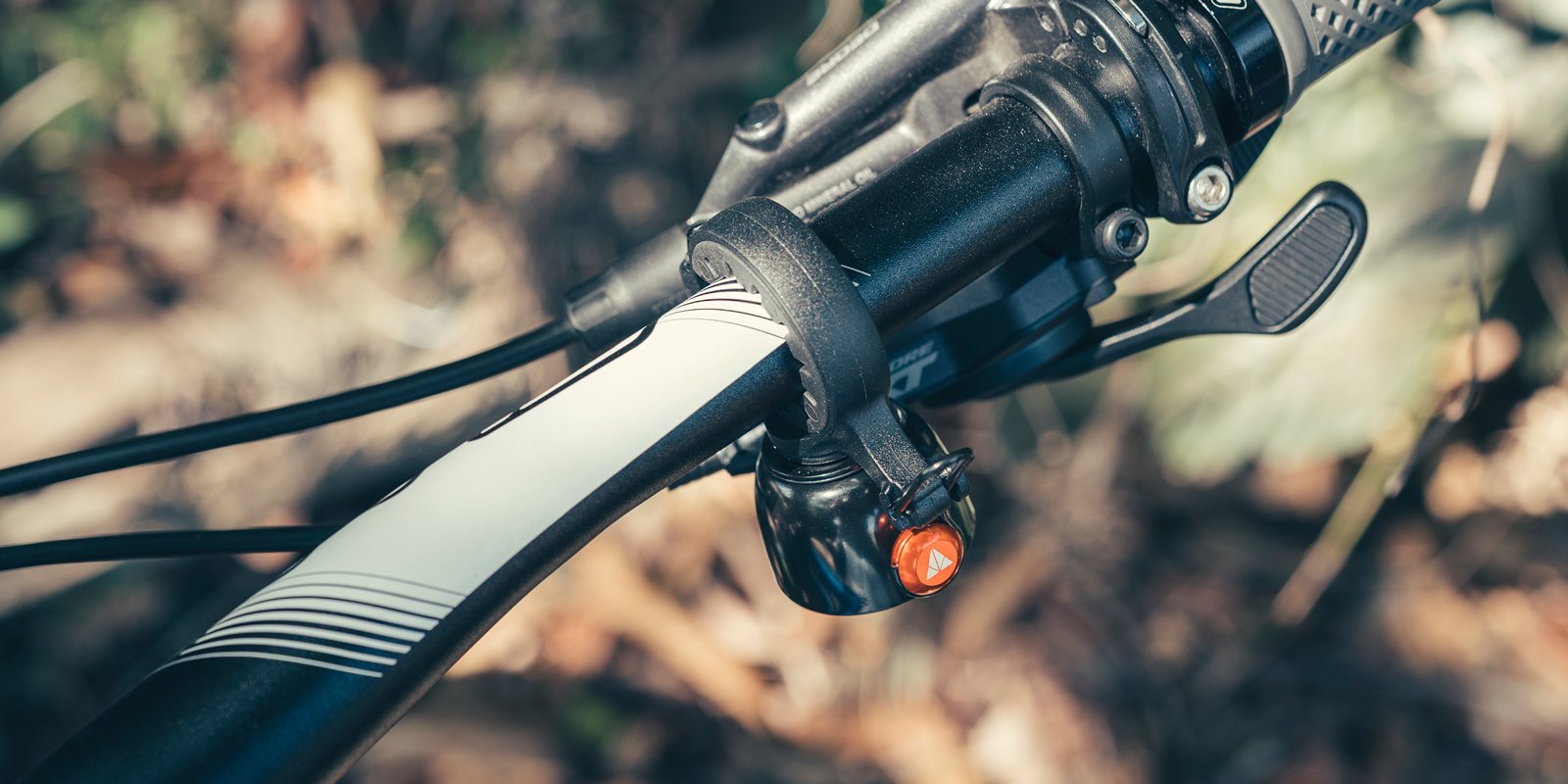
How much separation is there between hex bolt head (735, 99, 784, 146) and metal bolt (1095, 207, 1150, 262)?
30cm

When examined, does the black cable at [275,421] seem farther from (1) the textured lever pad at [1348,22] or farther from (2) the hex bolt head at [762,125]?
(1) the textured lever pad at [1348,22]

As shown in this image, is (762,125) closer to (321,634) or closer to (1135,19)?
(1135,19)

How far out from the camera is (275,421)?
829 millimetres

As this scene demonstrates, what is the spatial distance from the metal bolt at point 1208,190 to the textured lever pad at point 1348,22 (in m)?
0.13

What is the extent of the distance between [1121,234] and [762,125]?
1.05ft

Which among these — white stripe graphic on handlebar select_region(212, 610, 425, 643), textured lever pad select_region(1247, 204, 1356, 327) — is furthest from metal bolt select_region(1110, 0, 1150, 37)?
white stripe graphic on handlebar select_region(212, 610, 425, 643)

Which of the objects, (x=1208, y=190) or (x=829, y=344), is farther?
(x=1208, y=190)

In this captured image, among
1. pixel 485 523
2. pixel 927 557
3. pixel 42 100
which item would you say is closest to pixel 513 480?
pixel 485 523

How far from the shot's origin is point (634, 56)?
2488 millimetres

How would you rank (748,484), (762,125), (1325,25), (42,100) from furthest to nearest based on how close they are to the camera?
(42,100) < (748,484) < (762,125) < (1325,25)

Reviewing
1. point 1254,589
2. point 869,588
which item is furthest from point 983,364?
point 1254,589

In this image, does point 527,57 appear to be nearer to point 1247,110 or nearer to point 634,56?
point 634,56

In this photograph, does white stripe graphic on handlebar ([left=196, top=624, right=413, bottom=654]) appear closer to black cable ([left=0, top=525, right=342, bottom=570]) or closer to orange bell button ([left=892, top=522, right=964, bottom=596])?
black cable ([left=0, top=525, right=342, bottom=570])

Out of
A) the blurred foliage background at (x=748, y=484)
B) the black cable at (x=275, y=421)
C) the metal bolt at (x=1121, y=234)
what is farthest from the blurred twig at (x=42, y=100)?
the metal bolt at (x=1121, y=234)
